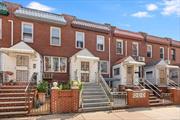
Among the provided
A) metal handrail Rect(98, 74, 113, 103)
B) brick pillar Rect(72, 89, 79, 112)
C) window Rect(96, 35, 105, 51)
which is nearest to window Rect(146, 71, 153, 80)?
window Rect(96, 35, 105, 51)

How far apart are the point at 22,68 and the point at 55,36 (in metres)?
4.50

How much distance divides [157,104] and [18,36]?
40.0ft

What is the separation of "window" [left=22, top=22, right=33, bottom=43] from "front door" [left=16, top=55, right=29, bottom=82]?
6.11 feet

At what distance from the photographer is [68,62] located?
20875mm

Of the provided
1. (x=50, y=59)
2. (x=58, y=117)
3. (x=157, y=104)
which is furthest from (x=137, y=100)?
(x=50, y=59)

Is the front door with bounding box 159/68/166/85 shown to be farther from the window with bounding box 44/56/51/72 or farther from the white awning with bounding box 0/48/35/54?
the white awning with bounding box 0/48/35/54

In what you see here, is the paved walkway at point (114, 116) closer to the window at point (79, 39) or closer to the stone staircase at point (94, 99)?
the stone staircase at point (94, 99)

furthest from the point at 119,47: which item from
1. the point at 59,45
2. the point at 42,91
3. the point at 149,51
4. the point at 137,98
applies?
the point at 42,91

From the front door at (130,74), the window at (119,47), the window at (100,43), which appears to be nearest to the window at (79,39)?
the window at (100,43)

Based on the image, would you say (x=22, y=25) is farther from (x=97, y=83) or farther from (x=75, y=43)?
(x=97, y=83)

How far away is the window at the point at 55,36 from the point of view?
2047 centimetres

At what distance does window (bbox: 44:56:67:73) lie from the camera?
19.9m

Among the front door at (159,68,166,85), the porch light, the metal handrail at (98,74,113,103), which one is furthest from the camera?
the front door at (159,68,166,85)

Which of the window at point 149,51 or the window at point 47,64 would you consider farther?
the window at point 149,51
